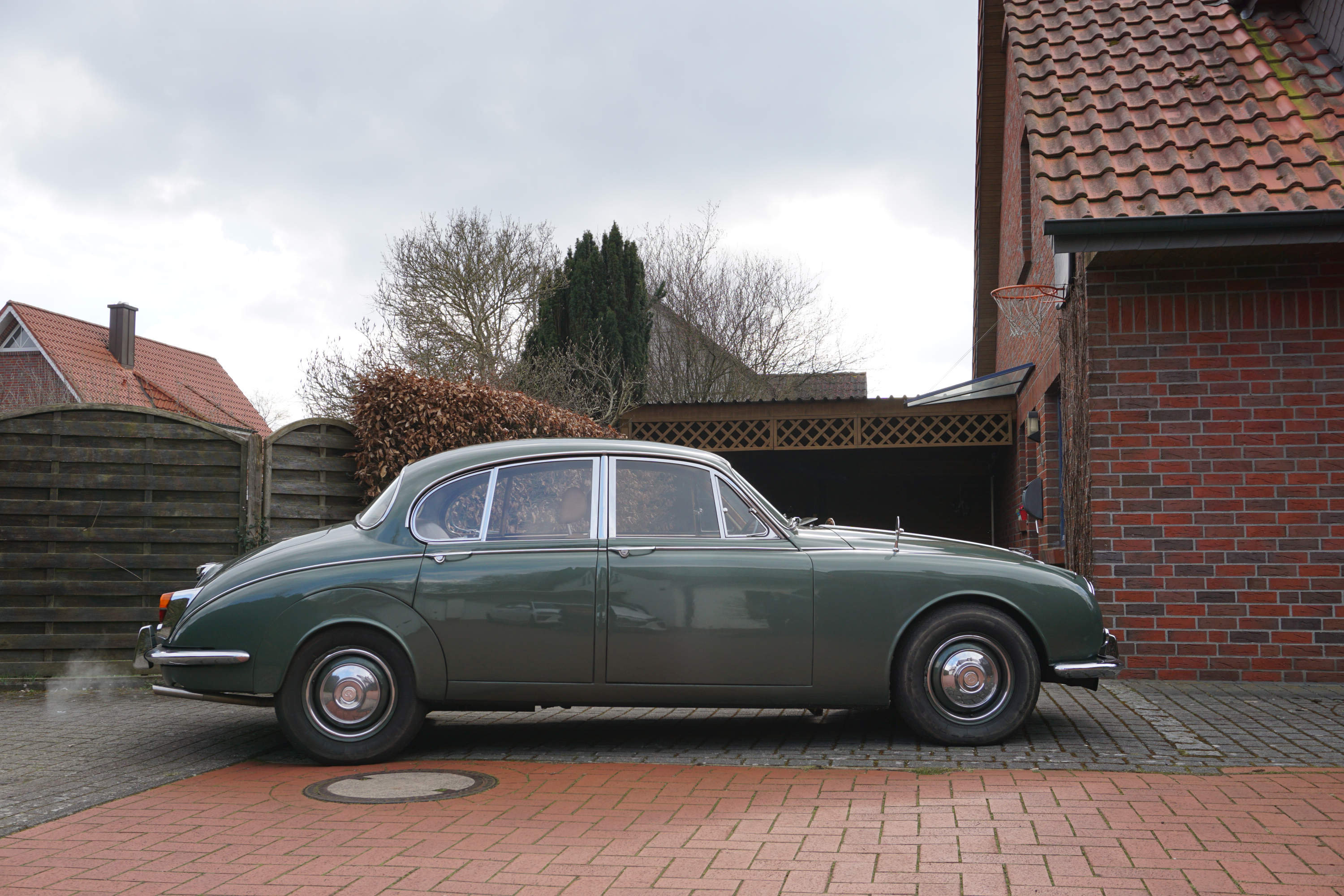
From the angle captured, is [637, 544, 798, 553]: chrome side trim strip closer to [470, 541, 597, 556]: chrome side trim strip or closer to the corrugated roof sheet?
[470, 541, 597, 556]: chrome side trim strip

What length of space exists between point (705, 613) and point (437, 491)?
1.53m

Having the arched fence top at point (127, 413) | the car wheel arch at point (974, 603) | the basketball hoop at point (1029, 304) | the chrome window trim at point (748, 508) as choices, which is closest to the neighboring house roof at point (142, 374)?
the arched fence top at point (127, 413)

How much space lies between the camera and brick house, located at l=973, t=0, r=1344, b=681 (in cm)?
774

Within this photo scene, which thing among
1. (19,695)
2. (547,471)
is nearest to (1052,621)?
(547,471)

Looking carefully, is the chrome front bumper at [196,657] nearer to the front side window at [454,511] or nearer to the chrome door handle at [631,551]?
the front side window at [454,511]

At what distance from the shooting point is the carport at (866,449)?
1683cm

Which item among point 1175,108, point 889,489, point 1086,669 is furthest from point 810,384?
point 1086,669

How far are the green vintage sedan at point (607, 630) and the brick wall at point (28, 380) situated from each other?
31.2 m

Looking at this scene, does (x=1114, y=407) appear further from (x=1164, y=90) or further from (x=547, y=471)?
(x=547, y=471)

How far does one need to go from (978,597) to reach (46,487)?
646cm

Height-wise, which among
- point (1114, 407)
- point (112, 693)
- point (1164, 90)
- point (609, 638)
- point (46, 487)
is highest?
point (1164, 90)

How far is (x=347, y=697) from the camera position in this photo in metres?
5.51

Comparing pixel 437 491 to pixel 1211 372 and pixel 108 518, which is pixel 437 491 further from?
pixel 1211 372

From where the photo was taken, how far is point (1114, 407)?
323 inches
